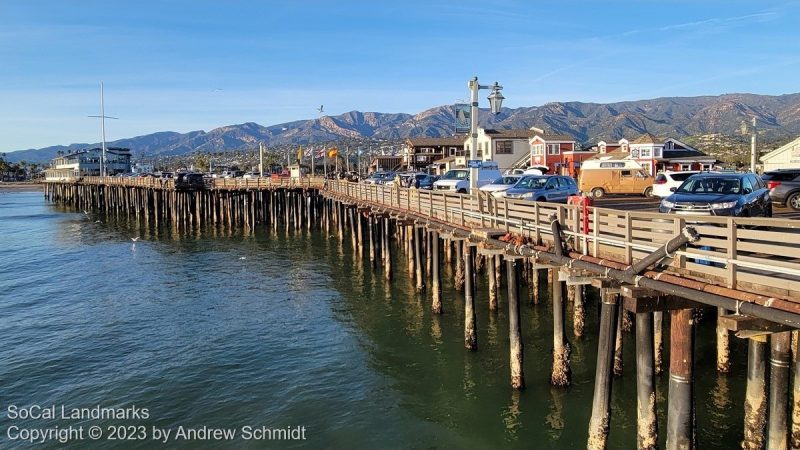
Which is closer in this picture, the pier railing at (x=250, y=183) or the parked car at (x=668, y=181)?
the parked car at (x=668, y=181)

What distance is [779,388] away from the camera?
856 cm

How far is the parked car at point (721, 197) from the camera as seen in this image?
14727 millimetres

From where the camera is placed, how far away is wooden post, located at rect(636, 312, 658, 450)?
972cm

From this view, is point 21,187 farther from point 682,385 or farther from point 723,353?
point 682,385

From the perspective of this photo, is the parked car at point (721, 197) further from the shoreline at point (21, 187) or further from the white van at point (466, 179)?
the shoreline at point (21, 187)

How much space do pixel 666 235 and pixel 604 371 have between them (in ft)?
8.92

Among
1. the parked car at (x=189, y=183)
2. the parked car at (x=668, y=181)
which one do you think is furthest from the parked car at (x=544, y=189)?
the parked car at (x=189, y=183)

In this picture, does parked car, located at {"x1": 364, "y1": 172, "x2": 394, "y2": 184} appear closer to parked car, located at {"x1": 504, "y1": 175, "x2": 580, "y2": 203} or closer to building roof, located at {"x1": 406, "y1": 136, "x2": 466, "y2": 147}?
parked car, located at {"x1": 504, "y1": 175, "x2": 580, "y2": 203}

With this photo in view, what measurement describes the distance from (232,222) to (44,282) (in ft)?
91.1

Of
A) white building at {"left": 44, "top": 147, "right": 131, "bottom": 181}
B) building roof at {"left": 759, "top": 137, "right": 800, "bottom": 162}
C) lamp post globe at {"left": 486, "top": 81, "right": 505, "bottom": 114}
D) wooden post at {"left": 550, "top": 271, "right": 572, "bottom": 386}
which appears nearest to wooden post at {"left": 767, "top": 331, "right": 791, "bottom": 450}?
wooden post at {"left": 550, "top": 271, "right": 572, "bottom": 386}

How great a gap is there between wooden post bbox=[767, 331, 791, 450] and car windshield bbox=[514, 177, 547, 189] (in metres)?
15.6

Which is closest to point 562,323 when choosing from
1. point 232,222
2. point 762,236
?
point 762,236


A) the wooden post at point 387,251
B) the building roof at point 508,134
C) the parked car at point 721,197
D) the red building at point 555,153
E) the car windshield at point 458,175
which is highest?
the building roof at point 508,134

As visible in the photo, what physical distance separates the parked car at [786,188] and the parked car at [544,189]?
28.1ft
